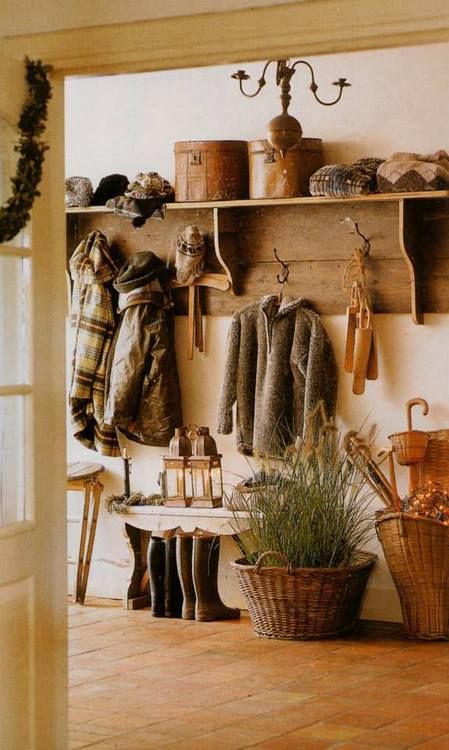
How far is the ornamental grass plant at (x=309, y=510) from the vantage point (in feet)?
18.8

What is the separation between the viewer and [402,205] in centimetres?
588

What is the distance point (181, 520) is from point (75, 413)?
86 cm

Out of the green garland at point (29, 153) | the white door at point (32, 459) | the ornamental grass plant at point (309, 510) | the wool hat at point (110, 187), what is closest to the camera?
the green garland at point (29, 153)

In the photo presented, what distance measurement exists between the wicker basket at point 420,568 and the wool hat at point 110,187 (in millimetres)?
2157

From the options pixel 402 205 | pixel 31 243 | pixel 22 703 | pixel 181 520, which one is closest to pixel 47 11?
pixel 31 243

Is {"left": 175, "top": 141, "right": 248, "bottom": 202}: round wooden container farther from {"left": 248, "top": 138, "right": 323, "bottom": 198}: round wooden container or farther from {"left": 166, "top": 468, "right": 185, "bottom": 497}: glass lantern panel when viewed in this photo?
{"left": 166, "top": 468, "right": 185, "bottom": 497}: glass lantern panel

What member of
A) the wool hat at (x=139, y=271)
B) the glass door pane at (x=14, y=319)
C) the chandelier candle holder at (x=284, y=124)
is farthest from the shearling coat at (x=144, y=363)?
the glass door pane at (x=14, y=319)

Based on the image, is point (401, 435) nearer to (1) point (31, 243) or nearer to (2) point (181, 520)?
(2) point (181, 520)

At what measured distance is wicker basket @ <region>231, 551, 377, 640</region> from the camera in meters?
5.64

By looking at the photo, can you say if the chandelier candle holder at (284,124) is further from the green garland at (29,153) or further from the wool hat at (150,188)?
the green garland at (29,153)

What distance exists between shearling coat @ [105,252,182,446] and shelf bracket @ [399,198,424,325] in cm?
128

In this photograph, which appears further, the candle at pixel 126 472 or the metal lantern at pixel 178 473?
the candle at pixel 126 472

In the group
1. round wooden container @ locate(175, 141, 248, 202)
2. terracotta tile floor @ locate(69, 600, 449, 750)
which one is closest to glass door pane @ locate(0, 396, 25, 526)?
terracotta tile floor @ locate(69, 600, 449, 750)

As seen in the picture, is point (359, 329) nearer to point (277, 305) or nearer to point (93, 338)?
point (277, 305)
